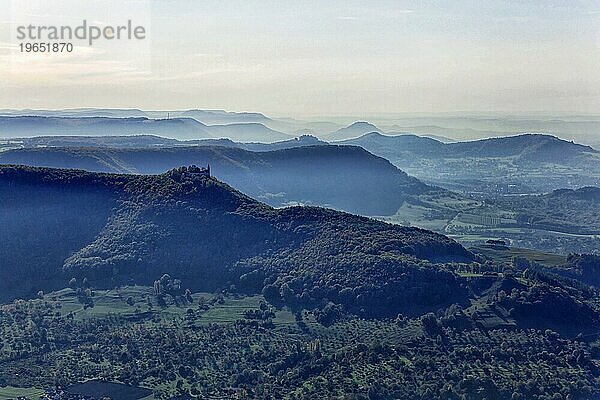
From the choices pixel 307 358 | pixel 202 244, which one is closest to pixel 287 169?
pixel 202 244

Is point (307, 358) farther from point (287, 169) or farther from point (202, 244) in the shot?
point (287, 169)

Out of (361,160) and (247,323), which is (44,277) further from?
(361,160)

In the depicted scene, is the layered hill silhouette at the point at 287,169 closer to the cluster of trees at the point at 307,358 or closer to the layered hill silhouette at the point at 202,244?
the layered hill silhouette at the point at 202,244

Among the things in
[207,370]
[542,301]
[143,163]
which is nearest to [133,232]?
[207,370]

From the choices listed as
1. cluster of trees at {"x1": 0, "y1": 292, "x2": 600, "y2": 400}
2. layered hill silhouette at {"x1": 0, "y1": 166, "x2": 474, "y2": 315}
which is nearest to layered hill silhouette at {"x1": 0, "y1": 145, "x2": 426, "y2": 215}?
layered hill silhouette at {"x1": 0, "y1": 166, "x2": 474, "y2": 315}

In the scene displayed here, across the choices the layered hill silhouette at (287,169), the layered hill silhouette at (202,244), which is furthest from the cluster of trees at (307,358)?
the layered hill silhouette at (287,169)
